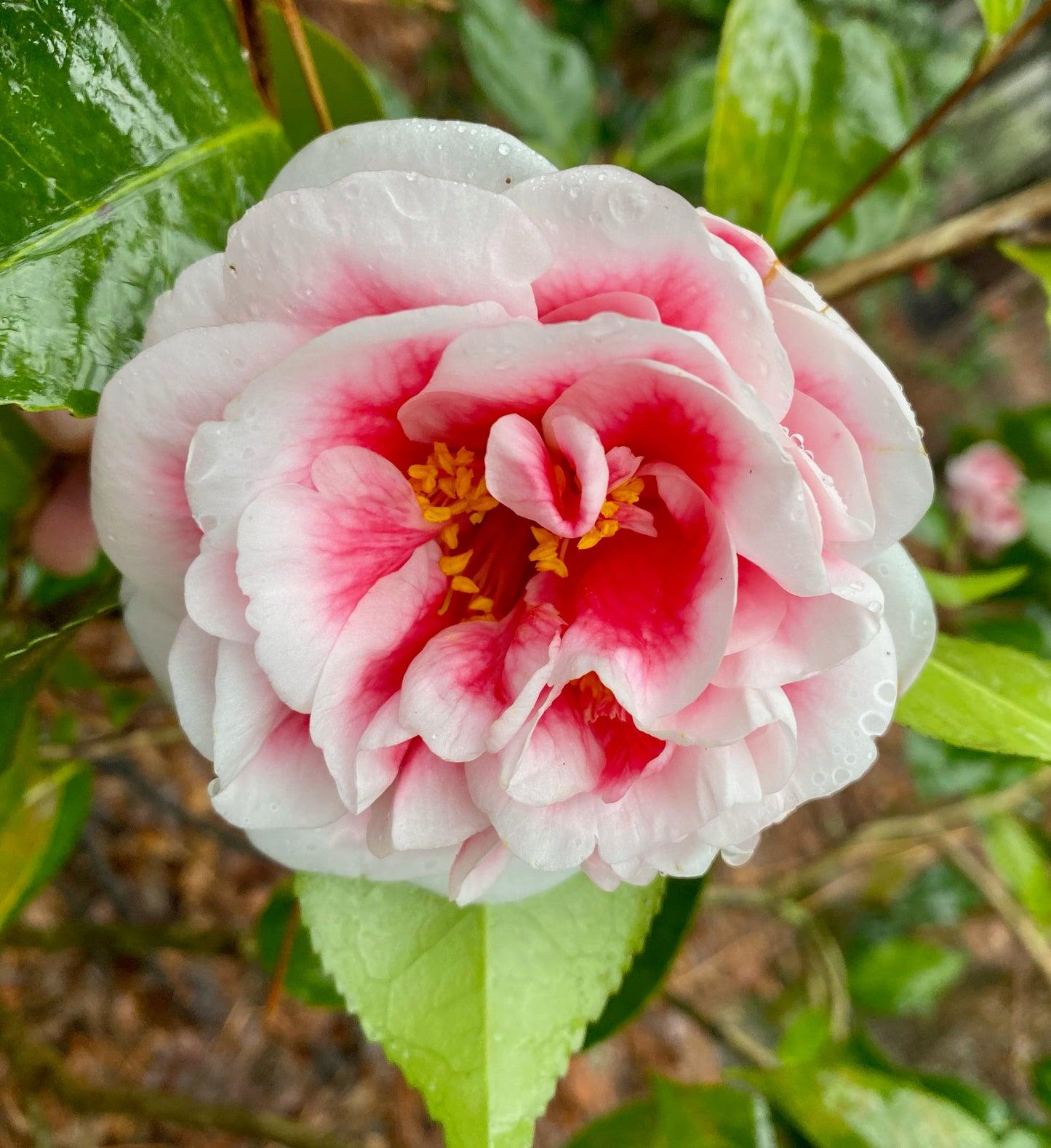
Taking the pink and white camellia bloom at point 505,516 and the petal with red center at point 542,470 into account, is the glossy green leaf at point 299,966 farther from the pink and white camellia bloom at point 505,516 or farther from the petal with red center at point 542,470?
the petal with red center at point 542,470

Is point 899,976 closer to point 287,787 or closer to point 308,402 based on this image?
point 287,787

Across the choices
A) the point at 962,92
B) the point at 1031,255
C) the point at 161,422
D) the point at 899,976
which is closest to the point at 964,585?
the point at 1031,255

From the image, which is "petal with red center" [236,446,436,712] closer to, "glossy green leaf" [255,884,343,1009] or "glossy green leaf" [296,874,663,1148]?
"glossy green leaf" [296,874,663,1148]

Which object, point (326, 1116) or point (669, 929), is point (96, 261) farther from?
point (326, 1116)

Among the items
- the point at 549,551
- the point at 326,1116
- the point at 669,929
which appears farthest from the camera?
the point at 326,1116

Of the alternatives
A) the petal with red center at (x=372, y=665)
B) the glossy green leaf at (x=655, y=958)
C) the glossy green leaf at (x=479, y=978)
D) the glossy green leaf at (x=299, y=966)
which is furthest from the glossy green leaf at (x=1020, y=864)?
the petal with red center at (x=372, y=665)

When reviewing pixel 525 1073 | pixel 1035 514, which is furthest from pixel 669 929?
pixel 1035 514
